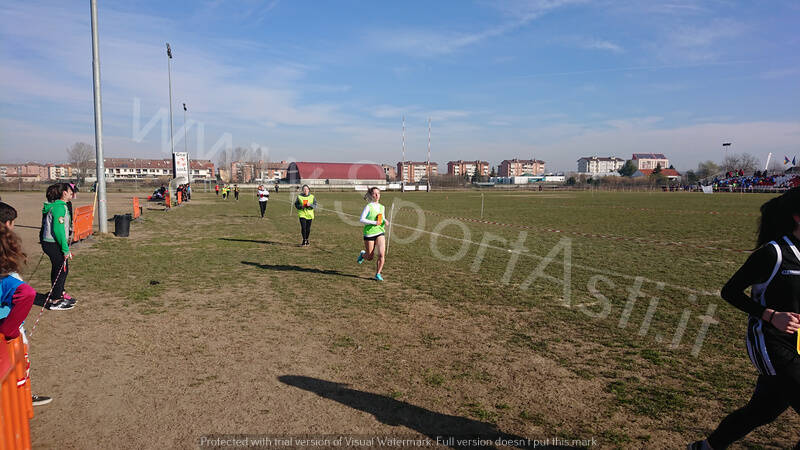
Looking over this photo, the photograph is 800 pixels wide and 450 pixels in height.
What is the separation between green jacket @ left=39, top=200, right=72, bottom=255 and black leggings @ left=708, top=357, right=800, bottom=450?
324 inches

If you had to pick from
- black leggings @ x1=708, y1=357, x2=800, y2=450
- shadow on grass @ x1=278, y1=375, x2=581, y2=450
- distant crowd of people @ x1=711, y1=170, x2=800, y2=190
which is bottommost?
shadow on grass @ x1=278, y1=375, x2=581, y2=450

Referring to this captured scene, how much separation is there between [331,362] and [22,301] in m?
3.10

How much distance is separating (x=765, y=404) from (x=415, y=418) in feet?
8.36

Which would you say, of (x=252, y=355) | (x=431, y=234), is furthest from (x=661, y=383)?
(x=431, y=234)

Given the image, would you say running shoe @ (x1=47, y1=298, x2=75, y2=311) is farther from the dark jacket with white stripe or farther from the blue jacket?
the dark jacket with white stripe

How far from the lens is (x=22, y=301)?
9.70ft

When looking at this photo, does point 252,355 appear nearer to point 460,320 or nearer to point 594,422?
point 460,320

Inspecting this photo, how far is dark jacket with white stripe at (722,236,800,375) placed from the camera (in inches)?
108

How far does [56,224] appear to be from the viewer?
7008 millimetres

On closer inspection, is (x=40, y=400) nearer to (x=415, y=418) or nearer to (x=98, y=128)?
(x=415, y=418)

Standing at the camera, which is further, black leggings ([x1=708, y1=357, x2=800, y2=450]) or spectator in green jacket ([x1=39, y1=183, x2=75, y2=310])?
spectator in green jacket ([x1=39, y1=183, x2=75, y2=310])

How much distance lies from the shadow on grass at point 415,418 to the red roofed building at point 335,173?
8701cm

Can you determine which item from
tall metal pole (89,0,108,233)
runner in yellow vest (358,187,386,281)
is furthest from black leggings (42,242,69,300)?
tall metal pole (89,0,108,233)

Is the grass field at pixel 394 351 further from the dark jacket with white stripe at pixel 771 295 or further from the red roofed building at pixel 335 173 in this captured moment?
the red roofed building at pixel 335 173
